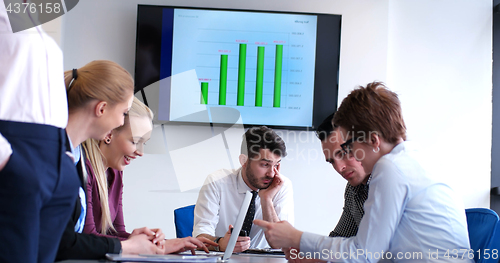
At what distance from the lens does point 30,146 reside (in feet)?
3.08

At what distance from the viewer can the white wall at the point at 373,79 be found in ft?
10.5

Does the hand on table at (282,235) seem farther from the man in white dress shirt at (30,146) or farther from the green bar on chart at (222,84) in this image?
the green bar on chart at (222,84)

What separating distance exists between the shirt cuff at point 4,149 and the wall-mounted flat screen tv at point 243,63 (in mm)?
2248

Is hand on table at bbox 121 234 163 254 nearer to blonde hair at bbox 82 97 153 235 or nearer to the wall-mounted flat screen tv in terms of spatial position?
blonde hair at bbox 82 97 153 235

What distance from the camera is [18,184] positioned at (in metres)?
0.91

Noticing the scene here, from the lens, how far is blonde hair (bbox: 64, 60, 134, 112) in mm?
1396

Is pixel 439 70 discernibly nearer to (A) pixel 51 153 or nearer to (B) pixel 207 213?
(B) pixel 207 213

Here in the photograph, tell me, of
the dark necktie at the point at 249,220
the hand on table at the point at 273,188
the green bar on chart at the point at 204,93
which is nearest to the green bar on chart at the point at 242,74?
the green bar on chart at the point at 204,93

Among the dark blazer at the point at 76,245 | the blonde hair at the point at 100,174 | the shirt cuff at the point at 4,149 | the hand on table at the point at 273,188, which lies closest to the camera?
the shirt cuff at the point at 4,149

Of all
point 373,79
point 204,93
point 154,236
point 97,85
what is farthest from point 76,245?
point 373,79

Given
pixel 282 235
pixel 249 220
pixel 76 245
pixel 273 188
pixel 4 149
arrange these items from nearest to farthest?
pixel 4 149
pixel 76 245
pixel 282 235
pixel 249 220
pixel 273 188

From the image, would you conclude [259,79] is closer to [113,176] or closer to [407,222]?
[113,176]

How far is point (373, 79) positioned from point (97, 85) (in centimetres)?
231

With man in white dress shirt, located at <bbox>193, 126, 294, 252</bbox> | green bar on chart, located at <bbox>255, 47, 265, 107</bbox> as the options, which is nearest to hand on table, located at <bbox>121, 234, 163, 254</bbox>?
man in white dress shirt, located at <bbox>193, 126, 294, 252</bbox>
